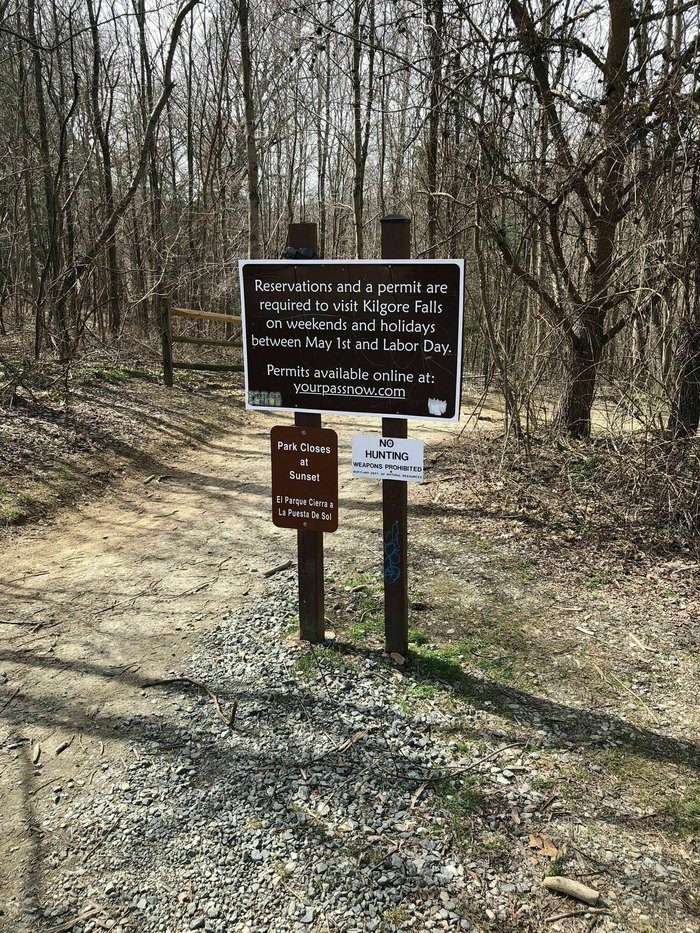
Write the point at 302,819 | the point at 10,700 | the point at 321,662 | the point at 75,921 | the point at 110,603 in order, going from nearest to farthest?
the point at 75,921
the point at 302,819
the point at 10,700
the point at 321,662
the point at 110,603

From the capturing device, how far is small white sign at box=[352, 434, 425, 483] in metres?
3.37

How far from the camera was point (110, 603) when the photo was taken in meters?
4.45

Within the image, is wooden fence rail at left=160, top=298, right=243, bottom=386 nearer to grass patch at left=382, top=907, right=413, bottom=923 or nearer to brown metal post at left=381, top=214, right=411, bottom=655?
brown metal post at left=381, top=214, right=411, bottom=655

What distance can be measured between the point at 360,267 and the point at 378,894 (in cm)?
260

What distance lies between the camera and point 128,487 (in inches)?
271

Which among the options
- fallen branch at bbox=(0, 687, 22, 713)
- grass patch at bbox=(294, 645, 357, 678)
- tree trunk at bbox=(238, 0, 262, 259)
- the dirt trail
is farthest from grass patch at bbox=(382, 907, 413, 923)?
tree trunk at bbox=(238, 0, 262, 259)

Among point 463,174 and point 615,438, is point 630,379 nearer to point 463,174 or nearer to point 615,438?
point 615,438

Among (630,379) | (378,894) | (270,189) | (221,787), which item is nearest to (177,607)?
(221,787)

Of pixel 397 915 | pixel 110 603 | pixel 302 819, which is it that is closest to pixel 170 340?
pixel 110 603

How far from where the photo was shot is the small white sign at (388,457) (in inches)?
133

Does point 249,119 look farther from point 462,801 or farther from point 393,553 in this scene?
point 462,801

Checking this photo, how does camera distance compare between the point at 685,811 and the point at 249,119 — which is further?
the point at 249,119

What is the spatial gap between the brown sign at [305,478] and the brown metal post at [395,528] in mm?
303

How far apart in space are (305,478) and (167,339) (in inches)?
301
